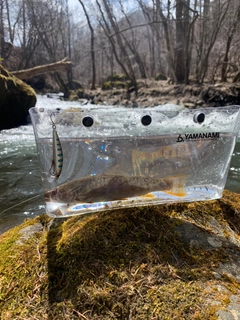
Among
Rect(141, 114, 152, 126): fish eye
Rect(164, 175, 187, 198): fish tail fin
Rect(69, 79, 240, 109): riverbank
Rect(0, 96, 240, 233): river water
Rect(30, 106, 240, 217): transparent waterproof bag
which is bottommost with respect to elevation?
Rect(69, 79, 240, 109): riverbank

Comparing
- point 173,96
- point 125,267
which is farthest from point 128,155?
point 173,96

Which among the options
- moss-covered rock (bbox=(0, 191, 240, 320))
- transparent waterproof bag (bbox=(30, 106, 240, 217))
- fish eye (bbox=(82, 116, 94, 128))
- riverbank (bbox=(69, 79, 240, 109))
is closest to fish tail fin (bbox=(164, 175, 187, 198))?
transparent waterproof bag (bbox=(30, 106, 240, 217))

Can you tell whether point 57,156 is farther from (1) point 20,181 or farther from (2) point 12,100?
(2) point 12,100

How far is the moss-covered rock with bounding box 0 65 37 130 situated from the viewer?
9684 mm

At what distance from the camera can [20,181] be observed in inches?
216

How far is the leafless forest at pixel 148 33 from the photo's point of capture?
1717cm

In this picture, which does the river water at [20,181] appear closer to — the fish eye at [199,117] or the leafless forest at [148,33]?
the fish eye at [199,117]

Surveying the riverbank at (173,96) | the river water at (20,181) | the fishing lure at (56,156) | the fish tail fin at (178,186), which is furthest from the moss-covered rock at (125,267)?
the riverbank at (173,96)

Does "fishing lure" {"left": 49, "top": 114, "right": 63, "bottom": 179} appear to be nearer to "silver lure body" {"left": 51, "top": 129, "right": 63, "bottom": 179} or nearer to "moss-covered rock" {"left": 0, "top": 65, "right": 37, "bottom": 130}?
"silver lure body" {"left": 51, "top": 129, "right": 63, "bottom": 179}

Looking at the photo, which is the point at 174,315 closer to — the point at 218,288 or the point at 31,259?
the point at 218,288

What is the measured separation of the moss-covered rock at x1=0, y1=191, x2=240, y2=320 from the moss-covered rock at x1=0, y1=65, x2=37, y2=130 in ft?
29.7

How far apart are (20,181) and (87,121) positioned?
13.4 feet

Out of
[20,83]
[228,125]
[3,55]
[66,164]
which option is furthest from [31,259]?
[3,55]

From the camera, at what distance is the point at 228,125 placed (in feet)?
6.68
